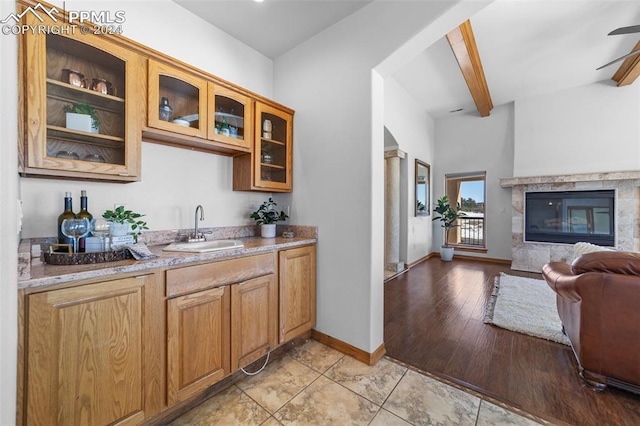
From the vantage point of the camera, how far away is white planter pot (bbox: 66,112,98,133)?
140cm

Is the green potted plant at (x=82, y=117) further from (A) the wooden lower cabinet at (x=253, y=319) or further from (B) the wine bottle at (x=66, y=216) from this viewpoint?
(A) the wooden lower cabinet at (x=253, y=319)

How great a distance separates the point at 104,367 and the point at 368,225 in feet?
5.70

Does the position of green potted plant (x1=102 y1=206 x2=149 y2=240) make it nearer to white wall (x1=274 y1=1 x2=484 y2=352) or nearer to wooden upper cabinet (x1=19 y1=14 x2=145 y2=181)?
wooden upper cabinet (x1=19 y1=14 x2=145 y2=181)

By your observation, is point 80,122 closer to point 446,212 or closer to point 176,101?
point 176,101

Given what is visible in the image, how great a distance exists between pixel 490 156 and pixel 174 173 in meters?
6.14

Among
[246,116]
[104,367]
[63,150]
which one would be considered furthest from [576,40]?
[104,367]

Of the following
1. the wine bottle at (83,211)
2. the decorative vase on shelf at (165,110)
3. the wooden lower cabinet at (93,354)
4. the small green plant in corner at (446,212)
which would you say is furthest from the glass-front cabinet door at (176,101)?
the small green plant in corner at (446,212)

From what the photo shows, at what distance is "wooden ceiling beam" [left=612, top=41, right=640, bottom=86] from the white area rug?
3398 millimetres

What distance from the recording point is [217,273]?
1.58 m

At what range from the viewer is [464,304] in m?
3.12

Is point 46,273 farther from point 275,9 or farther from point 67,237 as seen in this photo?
point 275,9

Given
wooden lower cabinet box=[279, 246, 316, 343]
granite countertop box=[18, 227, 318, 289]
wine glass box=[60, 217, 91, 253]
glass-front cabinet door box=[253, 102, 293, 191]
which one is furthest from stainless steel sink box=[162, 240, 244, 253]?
glass-front cabinet door box=[253, 102, 293, 191]

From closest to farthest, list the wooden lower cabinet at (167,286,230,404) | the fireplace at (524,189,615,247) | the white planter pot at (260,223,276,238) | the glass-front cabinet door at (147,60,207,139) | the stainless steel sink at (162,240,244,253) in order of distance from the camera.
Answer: the wooden lower cabinet at (167,286,230,404) → the glass-front cabinet door at (147,60,207,139) → the stainless steel sink at (162,240,244,253) → the white planter pot at (260,223,276,238) → the fireplace at (524,189,615,247)

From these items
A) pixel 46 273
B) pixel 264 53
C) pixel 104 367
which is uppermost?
pixel 264 53
